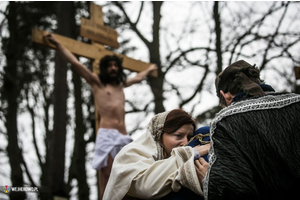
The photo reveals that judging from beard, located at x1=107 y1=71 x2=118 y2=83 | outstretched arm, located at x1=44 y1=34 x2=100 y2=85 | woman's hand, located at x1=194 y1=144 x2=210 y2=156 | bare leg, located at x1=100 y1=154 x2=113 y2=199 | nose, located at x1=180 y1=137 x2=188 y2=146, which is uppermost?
outstretched arm, located at x1=44 y1=34 x2=100 y2=85

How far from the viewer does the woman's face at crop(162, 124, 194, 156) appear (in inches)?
88.7

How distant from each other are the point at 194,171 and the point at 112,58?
4.13 metres

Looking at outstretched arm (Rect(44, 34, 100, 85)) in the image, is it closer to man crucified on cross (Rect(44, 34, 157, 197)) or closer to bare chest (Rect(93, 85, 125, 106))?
man crucified on cross (Rect(44, 34, 157, 197))

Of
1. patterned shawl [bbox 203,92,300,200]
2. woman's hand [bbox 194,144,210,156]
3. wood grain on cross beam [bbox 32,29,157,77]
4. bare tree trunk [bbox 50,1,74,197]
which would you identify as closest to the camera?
patterned shawl [bbox 203,92,300,200]

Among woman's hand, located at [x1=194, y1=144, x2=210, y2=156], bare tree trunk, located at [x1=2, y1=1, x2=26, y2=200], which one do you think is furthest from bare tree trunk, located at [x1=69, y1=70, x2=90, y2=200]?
woman's hand, located at [x1=194, y1=144, x2=210, y2=156]

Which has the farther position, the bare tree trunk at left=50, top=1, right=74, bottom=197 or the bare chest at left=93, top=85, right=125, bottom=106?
the bare tree trunk at left=50, top=1, right=74, bottom=197

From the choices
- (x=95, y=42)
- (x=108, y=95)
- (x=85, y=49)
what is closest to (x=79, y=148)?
(x=95, y=42)

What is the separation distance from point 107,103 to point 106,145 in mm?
734

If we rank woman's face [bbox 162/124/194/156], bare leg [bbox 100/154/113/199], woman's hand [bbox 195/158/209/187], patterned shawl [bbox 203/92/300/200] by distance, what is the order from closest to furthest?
patterned shawl [bbox 203/92/300/200] < woman's hand [bbox 195/158/209/187] < woman's face [bbox 162/124/194/156] < bare leg [bbox 100/154/113/199]

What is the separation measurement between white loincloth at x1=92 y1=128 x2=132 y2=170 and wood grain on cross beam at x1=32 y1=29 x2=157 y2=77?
4.64 ft

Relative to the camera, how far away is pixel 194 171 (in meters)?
1.71

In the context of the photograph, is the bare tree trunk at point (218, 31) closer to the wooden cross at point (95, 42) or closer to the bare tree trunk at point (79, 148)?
the wooden cross at point (95, 42)

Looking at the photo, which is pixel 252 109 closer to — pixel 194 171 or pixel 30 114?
pixel 194 171

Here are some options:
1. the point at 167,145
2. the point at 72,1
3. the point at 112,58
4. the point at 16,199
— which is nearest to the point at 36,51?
the point at 72,1
